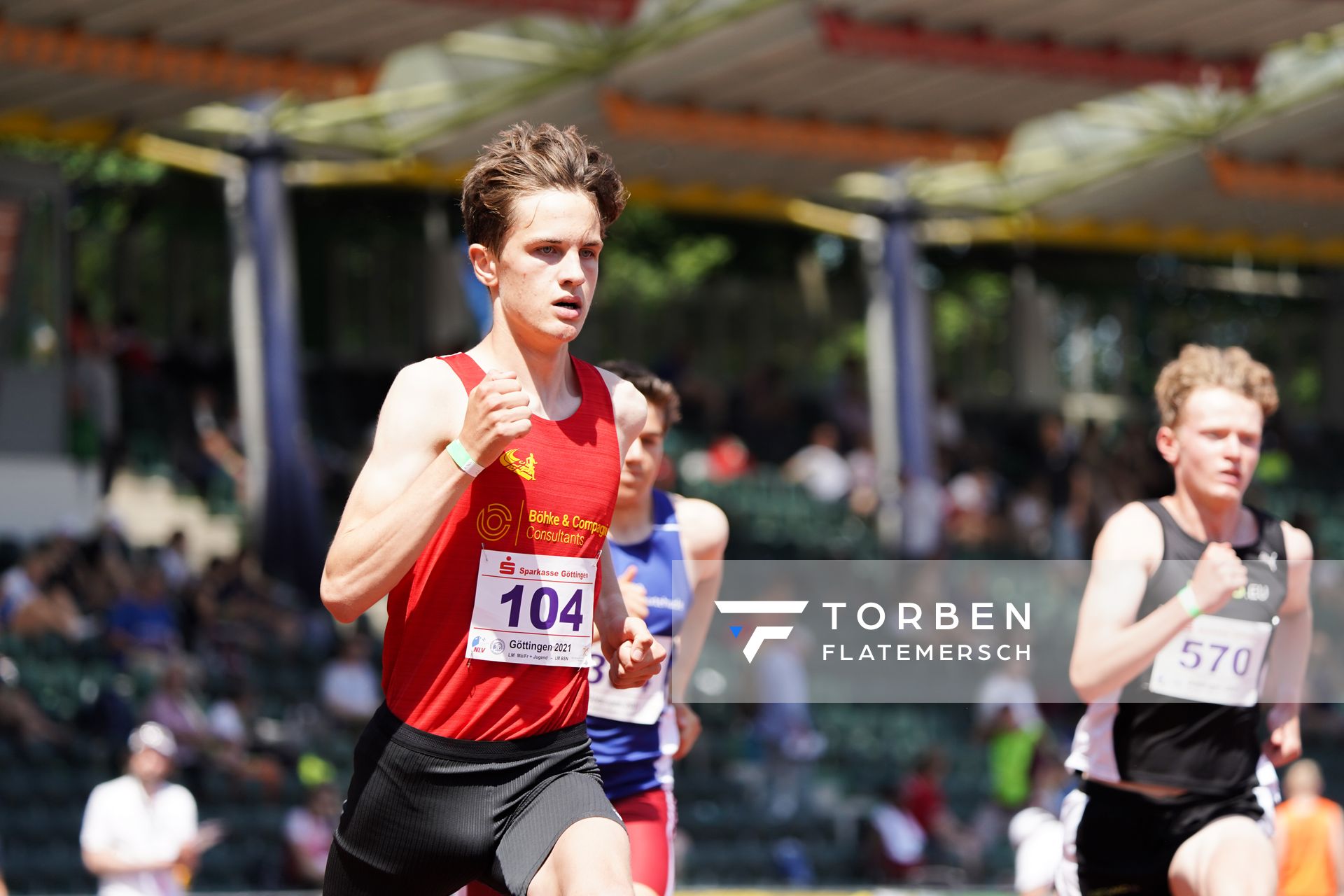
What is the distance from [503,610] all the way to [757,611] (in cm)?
335

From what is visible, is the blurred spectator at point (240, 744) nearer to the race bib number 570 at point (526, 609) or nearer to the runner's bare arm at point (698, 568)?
the runner's bare arm at point (698, 568)

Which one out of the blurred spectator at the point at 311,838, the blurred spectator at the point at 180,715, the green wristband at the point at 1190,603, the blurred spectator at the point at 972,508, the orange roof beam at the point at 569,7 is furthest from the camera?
the blurred spectator at the point at 972,508

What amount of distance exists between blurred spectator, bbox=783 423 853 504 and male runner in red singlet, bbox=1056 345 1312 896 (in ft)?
58.3

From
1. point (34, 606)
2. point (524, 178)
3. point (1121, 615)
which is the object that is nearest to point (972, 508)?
point (34, 606)

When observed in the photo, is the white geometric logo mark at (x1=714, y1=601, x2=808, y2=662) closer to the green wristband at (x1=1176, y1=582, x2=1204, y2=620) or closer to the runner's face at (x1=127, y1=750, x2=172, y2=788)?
the green wristband at (x1=1176, y1=582, x2=1204, y2=620)

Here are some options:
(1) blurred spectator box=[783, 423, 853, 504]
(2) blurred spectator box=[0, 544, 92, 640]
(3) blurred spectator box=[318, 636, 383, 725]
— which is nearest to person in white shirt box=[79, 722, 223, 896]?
(2) blurred spectator box=[0, 544, 92, 640]

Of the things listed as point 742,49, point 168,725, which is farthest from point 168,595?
point 742,49

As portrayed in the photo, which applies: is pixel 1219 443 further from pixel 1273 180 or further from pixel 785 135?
pixel 1273 180

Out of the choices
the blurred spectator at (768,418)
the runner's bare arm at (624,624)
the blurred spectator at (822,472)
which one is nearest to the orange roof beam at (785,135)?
the blurred spectator at (822,472)

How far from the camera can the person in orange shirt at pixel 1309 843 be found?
12.2m

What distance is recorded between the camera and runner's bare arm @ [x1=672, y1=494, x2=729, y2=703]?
6.28m

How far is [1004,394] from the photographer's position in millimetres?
35688

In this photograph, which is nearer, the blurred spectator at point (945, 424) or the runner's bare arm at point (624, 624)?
the runner's bare arm at point (624, 624)

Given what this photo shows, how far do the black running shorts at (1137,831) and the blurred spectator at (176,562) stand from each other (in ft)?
39.5
